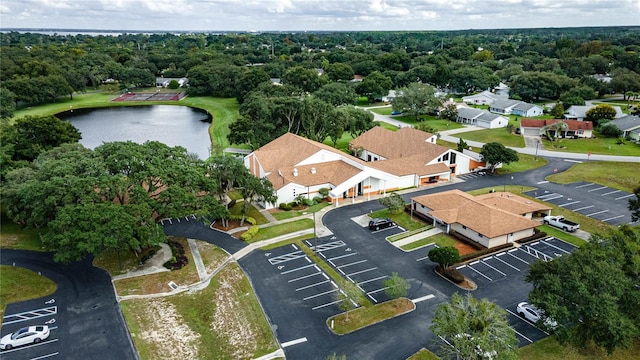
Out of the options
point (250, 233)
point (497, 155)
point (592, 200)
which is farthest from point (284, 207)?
point (592, 200)

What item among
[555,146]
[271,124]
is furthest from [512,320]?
[555,146]

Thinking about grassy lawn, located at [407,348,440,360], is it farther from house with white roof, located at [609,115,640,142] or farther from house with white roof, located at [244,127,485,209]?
house with white roof, located at [609,115,640,142]

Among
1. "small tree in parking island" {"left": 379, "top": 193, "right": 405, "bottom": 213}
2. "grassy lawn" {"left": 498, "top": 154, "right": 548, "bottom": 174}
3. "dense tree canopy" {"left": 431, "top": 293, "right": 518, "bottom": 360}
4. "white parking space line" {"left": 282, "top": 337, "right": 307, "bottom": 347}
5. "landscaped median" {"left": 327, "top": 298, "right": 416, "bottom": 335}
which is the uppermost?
"dense tree canopy" {"left": 431, "top": 293, "right": 518, "bottom": 360}

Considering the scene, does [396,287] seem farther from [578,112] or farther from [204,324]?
[578,112]

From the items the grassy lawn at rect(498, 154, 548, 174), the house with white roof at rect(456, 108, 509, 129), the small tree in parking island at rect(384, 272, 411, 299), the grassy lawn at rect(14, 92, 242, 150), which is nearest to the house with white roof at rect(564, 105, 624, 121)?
the house with white roof at rect(456, 108, 509, 129)

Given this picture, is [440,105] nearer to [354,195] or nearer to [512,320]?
[354,195]

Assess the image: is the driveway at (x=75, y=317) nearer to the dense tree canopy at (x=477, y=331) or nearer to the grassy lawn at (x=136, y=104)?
the dense tree canopy at (x=477, y=331)
